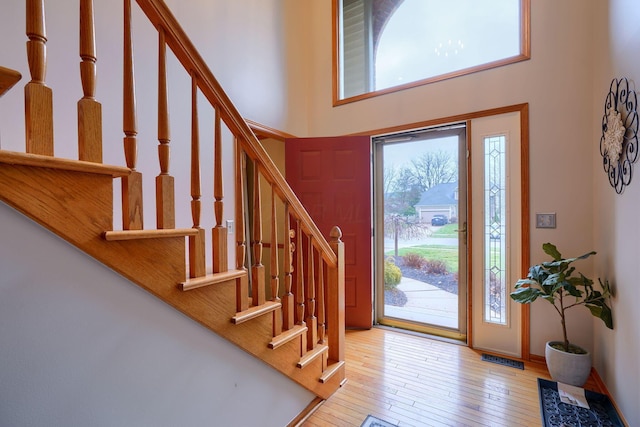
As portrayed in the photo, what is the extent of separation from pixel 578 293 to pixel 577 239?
20.5 inches

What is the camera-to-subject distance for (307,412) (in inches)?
69.5

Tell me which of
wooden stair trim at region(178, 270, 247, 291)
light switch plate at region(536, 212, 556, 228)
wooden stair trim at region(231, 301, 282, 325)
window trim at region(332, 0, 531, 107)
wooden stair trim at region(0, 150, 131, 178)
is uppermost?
window trim at region(332, 0, 531, 107)

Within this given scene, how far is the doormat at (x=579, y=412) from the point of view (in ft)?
5.47

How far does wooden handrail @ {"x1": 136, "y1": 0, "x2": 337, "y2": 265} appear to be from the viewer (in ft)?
3.29

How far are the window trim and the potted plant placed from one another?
5.25 ft

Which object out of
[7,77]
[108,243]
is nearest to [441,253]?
[108,243]

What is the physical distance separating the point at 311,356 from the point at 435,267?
5.96ft

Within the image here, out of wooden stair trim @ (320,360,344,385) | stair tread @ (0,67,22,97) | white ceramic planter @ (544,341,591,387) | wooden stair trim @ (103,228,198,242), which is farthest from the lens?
white ceramic planter @ (544,341,591,387)

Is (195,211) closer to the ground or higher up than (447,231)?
higher up

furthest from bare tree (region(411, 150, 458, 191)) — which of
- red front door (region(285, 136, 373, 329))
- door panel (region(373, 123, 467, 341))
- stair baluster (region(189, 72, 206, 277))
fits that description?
stair baluster (region(189, 72, 206, 277))

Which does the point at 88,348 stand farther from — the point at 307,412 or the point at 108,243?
the point at 307,412

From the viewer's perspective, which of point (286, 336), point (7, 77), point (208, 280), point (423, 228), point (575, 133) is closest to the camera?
point (7, 77)

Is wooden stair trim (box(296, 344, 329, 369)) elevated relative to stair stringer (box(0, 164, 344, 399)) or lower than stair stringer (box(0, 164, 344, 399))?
lower

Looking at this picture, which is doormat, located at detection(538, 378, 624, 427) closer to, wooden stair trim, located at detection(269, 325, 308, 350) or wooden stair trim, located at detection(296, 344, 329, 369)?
wooden stair trim, located at detection(296, 344, 329, 369)
